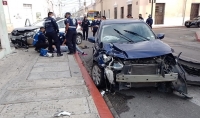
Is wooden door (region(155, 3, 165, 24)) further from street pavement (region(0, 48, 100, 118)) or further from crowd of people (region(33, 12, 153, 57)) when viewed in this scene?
street pavement (region(0, 48, 100, 118))

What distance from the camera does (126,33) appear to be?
5277 mm

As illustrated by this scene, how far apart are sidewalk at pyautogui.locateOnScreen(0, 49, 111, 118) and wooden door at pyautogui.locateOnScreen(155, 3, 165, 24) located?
22674 mm

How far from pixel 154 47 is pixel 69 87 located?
2178 millimetres

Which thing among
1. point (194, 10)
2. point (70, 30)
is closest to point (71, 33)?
point (70, 30)

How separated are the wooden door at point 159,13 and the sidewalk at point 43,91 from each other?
74.4ft

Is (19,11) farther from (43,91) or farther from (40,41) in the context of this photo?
(43,91)

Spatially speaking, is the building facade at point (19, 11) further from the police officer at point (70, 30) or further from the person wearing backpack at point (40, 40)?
the police officer at point (70, 30)

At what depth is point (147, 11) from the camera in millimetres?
25938

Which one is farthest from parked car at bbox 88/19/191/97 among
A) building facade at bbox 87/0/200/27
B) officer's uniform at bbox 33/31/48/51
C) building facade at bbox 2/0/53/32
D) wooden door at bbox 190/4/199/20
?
wooden door at bbox 190/4/199/20

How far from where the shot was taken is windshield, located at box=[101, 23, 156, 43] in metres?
5.11

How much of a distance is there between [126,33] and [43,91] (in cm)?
262

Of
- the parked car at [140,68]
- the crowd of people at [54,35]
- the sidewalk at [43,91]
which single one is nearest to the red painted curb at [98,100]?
the sidewalk at [43,91]

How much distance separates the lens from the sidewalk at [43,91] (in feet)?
11.6

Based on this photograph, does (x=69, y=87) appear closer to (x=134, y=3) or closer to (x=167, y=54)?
(x=167, y=54)
